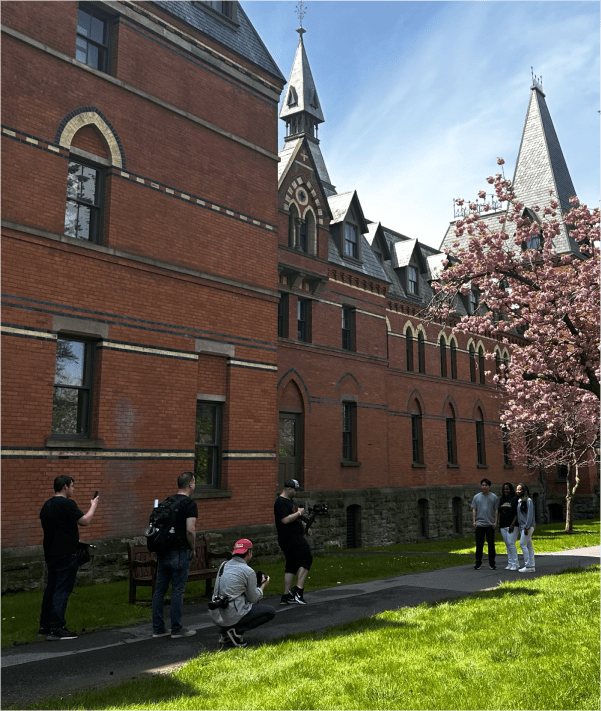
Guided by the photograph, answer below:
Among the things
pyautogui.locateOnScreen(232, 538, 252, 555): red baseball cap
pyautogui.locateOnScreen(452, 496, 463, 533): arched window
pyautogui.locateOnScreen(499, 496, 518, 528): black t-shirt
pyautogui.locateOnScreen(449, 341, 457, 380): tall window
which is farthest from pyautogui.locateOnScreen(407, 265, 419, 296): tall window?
pyautogui.locateOnScreen(232, 538, 252, 555): red baseball cap

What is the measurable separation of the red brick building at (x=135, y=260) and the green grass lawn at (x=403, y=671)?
637 centimetres

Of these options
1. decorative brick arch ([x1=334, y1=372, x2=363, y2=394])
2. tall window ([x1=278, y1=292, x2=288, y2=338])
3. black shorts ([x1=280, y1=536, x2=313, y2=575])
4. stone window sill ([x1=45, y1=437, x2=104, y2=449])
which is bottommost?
black shorts ([x1=280, y1=536, x2=313, y2=575])

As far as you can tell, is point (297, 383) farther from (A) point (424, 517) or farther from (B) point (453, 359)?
(B) point (453, 359)

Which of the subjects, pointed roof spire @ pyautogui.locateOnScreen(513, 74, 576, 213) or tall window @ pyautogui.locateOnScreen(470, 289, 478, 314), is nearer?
tall window @ pyautogui.locateOnScreen(470, 289, 478, 314)

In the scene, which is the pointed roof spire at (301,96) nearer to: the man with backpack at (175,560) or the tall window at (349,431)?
the tall window at (349,431)

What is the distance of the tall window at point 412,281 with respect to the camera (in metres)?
30.6

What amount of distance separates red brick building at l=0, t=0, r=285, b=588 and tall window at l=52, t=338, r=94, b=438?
0.10ft

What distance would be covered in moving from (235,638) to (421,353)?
23.9 meters

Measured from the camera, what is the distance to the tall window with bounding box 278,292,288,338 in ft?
71.5

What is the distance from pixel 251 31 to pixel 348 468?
47.9ft

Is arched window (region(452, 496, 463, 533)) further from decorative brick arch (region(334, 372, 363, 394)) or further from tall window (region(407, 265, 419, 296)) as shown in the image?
tall window (region(407, 265, 419, 296))

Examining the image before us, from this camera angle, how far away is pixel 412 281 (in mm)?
31031

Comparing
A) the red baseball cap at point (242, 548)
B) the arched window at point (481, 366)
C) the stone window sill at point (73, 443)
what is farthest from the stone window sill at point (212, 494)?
the arched window at point (481, 366)

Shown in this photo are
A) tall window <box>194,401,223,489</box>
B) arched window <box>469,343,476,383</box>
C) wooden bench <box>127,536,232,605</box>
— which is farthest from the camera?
arched window <box>469,343,476,383</box>
